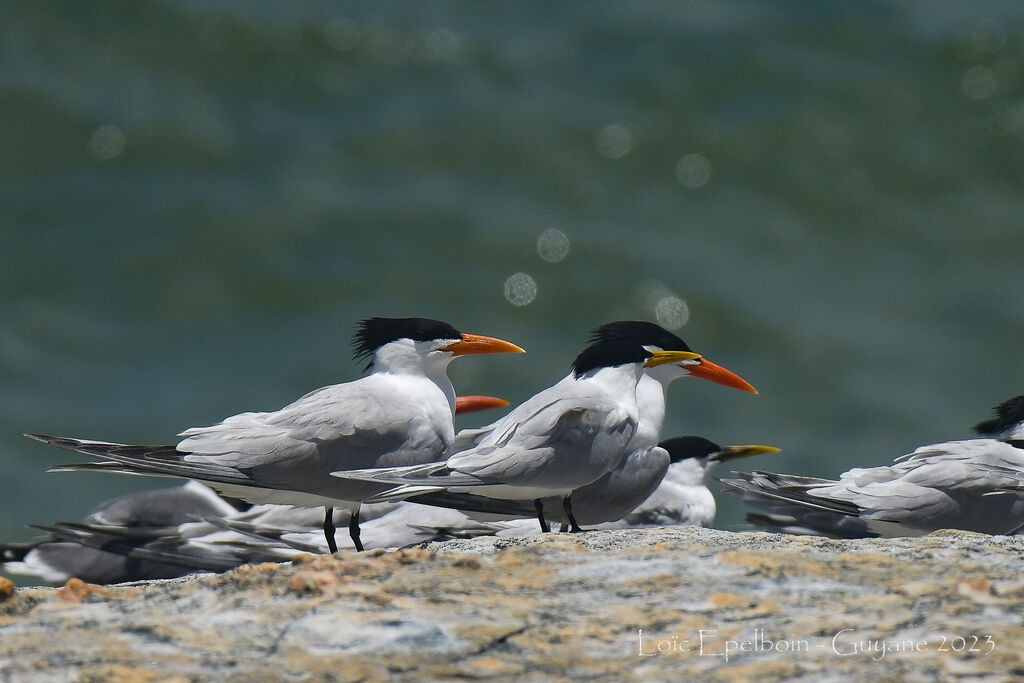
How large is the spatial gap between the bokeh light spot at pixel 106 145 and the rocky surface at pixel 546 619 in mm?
12277

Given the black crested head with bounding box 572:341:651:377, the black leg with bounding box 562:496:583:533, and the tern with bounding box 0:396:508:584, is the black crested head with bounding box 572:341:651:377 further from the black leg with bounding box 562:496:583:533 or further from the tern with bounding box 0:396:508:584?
the tern with bounding box 0:396:508:584

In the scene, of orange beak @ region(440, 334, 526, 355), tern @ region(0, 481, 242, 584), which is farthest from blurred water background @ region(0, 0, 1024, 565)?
orange beak @ region(440, 334, 526, 355)

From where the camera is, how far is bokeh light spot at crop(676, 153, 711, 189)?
1541 centimetres

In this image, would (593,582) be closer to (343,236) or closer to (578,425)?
(578,425)

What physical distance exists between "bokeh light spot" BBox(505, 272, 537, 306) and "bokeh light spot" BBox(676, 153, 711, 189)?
2.34m

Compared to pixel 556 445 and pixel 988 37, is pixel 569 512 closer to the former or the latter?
pixel 556 445

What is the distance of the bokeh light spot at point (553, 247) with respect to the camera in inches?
574

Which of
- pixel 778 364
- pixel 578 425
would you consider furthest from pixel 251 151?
pixel 578 425

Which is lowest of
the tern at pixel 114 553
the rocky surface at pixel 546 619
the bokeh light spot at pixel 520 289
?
the rocky surface at pixel 546 619

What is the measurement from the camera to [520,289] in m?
14.5

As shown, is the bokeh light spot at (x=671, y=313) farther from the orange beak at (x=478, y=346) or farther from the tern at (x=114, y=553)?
the orange beak at (x=478, y=346)

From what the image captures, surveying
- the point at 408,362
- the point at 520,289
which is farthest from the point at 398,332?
the point at 520,289

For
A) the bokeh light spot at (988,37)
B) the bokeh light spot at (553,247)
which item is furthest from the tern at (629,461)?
the bokeh light spot at (988,37)

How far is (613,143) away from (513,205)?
1539mm
